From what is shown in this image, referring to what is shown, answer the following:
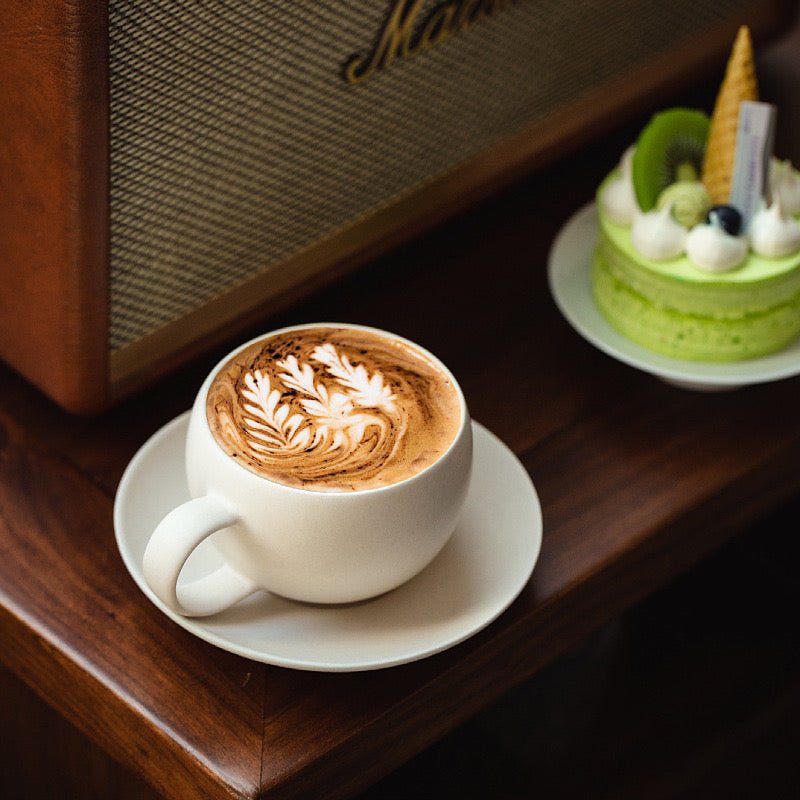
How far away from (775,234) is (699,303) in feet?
0.19

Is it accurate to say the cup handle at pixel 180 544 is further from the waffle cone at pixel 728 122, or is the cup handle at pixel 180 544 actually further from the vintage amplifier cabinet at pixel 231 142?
the waffle cone at pixel 728 122

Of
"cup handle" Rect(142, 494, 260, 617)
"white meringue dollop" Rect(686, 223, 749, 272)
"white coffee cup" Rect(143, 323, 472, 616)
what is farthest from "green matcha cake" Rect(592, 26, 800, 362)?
"cup handle" Rect(142, 494, 260, 617)

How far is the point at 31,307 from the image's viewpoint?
67 centimetres

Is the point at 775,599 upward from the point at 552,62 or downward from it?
downward

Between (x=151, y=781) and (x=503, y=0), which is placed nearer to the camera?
(x=151, y=781)

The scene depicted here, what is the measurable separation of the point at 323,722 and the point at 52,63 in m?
0.32

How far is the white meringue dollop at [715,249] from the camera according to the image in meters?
0.73

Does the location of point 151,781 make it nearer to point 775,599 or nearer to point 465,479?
point 465,479

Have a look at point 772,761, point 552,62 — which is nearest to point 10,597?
point 552,62

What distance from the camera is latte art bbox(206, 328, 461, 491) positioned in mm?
563

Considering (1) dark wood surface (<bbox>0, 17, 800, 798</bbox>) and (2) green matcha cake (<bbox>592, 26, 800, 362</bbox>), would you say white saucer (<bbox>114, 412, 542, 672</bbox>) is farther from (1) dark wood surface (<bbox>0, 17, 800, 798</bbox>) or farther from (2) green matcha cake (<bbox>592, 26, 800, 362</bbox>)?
(2) green matcha cake (<bbox>592, 26, 800, 362</bbox>)

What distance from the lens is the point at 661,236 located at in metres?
0.74

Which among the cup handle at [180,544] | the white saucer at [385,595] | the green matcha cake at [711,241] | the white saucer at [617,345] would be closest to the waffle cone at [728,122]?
the green matcha cake at [711,241]

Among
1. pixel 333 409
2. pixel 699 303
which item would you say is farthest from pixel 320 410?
pixel 699 303
